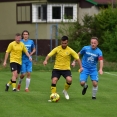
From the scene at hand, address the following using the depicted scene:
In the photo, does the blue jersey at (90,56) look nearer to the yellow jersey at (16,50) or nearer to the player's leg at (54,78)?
the player's leg at (54,78)

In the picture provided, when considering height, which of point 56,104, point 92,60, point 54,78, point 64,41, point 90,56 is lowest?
point 56,104

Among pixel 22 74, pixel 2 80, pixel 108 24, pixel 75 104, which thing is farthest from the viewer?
pixel 108 24

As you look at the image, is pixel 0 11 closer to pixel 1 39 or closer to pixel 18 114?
pixel 1 39

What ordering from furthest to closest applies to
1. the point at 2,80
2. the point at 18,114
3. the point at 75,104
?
the point at 2,80, the point at 75,104, the point at 18,114

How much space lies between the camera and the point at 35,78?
24.6 meters

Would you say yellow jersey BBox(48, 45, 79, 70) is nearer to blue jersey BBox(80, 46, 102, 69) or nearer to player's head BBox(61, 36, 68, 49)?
player's head BBox(61, 36, 68, 49)

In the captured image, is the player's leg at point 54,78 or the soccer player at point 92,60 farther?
the soccer player at point 92,60

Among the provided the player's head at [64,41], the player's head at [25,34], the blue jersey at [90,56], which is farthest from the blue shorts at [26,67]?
the player's head at [64,41]

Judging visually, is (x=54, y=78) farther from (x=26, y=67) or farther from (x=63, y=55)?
(x=26, y=67)

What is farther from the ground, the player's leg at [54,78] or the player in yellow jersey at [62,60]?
the player in yellow jersey at [62,60]

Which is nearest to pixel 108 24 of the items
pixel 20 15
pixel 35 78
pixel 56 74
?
pixel 20 15

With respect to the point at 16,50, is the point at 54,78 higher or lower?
lower

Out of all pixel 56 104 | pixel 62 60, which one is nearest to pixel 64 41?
pixel 62 60

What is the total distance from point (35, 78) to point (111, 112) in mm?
11180
